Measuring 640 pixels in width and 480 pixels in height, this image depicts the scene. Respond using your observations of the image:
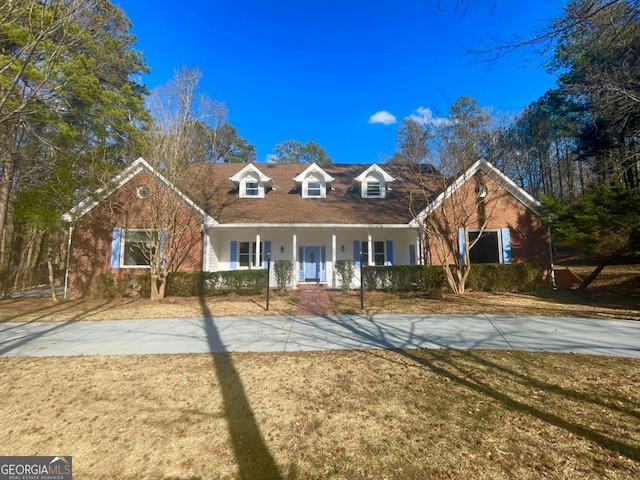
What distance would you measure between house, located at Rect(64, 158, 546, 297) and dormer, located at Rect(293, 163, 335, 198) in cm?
6

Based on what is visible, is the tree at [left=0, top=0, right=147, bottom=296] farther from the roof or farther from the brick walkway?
the brick walkway

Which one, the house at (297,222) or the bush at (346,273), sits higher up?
the house at (297,222)

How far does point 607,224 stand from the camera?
1120 cm

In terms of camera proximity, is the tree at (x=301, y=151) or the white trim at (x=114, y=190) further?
the tree at (x=301, y=151)

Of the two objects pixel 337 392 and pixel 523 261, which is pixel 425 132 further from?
pixel 337 392

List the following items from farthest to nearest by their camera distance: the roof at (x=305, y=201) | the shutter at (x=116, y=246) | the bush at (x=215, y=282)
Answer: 1. the roof at (x=305, y=201)
2. the shutter at (x=116, y=246)
3. the bush at (x=215, y=282)

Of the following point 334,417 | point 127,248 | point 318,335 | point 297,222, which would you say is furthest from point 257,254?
point 334,417

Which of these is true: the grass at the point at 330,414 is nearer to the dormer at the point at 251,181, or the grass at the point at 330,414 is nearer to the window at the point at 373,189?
the dormer at the point at 251,181

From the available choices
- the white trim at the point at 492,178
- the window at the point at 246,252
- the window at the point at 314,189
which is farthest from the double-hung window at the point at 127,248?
the white trim at the point at 492,178

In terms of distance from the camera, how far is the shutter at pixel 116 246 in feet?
45.4

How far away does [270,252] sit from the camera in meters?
15.7

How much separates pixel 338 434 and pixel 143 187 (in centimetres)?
1398

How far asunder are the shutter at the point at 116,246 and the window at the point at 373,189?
12.7 metres

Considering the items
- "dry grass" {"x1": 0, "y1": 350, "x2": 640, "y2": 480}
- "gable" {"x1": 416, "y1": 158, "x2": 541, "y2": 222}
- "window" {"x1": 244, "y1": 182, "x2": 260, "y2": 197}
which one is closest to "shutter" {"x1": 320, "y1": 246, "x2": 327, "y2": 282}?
"window" {"x1": 244, "y1": 182, "x2": 260, "y2": 197}
